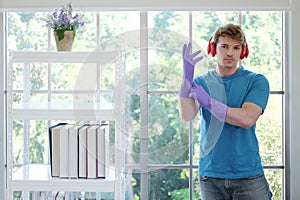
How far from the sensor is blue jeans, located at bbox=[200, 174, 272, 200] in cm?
214

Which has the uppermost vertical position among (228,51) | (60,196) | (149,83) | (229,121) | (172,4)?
(172,4)

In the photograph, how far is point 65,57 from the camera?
7.44ft

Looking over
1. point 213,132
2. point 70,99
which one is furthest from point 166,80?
point 70,99

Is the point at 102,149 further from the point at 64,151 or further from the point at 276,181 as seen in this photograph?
the point at 276,181

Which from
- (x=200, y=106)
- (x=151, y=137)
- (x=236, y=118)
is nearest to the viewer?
(x=236, y=118)

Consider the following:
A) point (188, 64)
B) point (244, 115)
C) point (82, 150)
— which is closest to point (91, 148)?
point (82, 150)

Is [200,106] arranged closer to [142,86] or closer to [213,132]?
[213,132]

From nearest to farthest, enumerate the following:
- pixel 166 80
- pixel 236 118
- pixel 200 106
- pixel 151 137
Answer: pixel 236 118 → pixel 200 106 → pixel 166 80 → pixel 151 137

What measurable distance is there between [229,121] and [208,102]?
0.12 m

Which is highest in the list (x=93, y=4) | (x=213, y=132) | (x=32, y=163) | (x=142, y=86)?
(x=93, y=4)

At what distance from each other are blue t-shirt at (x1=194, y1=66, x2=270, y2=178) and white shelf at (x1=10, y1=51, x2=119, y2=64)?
48 cm

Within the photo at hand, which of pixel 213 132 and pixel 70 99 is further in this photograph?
pixel 70 99

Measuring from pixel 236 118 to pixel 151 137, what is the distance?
0.69 metres

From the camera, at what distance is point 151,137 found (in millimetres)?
2678
